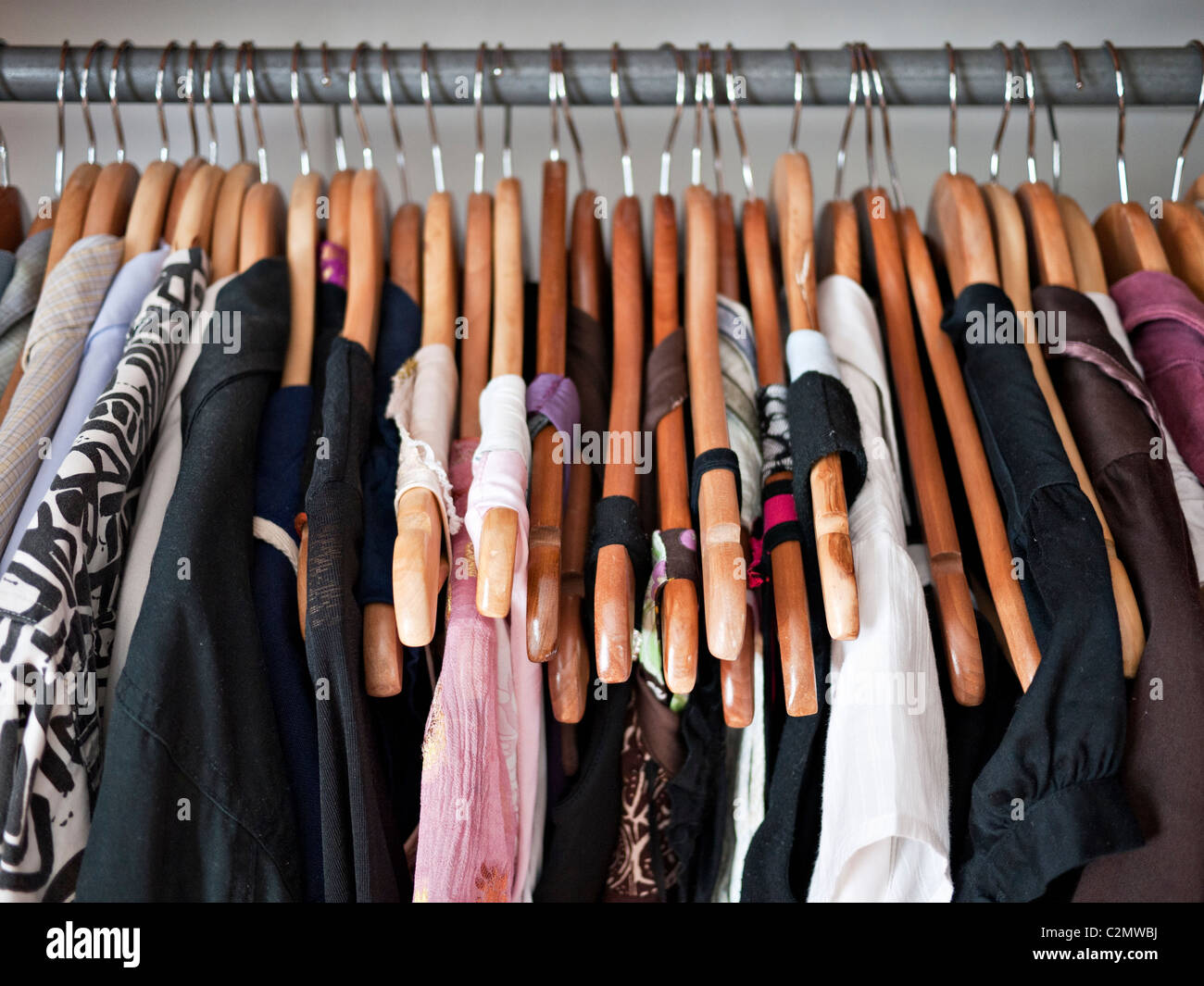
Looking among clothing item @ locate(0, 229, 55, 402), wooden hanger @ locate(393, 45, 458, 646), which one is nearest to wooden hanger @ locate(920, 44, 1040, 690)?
wooden hanger @ locate(393, 45, 458, 646)

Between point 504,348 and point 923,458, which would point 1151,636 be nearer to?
point 923,458

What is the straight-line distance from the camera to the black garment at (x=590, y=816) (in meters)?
0.78

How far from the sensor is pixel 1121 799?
67cm

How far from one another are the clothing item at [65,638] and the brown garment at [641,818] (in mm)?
436

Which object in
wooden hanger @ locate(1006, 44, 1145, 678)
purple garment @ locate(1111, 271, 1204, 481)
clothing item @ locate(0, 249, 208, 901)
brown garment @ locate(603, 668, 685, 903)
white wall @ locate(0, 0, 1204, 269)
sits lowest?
brown garment @ locate(603, 668, 685, 903)

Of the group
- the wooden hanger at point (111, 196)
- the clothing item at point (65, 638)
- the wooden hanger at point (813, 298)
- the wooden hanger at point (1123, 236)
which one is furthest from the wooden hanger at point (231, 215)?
the wooden hanger at point (1123, 236)

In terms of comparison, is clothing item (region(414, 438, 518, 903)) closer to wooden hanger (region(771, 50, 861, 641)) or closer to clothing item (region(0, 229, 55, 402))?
wooden hanger (region(771, 50, 861, 641))

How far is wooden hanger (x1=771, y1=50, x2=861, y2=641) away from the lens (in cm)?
70

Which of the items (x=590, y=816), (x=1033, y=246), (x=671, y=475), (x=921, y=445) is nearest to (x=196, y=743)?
(x=590, y=816)

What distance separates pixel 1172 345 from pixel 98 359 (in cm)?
104

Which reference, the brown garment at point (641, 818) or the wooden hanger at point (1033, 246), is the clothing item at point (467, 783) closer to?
the brown garment at point (641, 818)

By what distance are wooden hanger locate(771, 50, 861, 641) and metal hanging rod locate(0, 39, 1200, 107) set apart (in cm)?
11

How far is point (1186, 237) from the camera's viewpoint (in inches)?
38.2

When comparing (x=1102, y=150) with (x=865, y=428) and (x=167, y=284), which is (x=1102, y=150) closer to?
(x=865, y=428)
